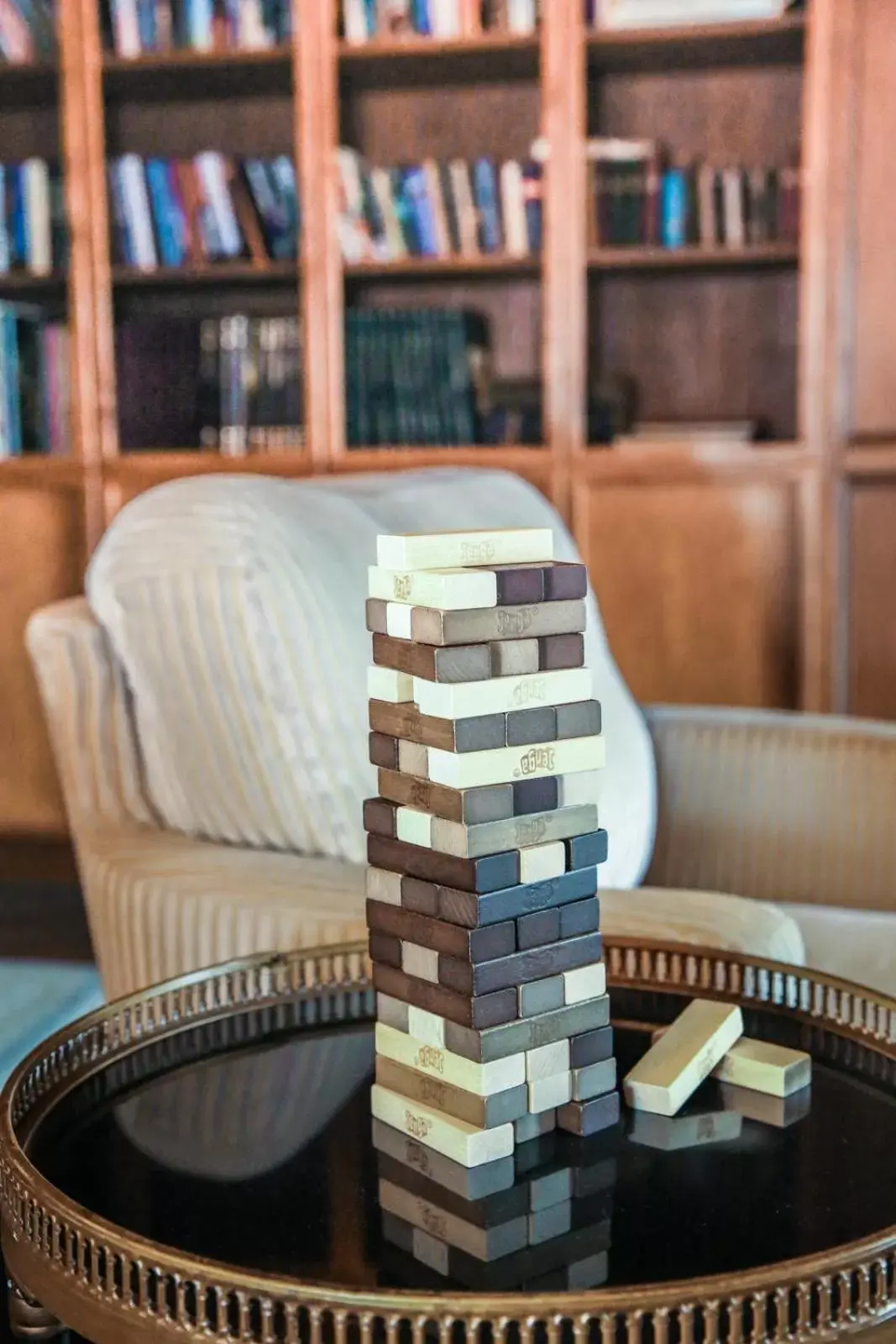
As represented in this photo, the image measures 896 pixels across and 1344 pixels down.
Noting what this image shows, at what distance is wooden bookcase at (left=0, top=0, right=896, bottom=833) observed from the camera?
264cm

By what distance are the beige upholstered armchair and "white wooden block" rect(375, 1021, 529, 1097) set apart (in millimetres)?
302

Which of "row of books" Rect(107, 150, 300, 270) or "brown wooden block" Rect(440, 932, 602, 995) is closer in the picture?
"brown wooden block" Rect(440, 932, 602, 995)

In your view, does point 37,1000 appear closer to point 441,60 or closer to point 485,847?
point 485,847

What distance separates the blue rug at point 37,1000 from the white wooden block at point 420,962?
1.19 meters

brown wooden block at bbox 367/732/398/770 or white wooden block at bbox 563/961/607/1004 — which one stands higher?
brown wooden block at bbox 367/732/398/770

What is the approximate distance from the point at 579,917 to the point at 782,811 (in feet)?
3.19

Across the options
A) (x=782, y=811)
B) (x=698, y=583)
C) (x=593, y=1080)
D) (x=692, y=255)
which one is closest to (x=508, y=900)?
(x=593, y=1080)

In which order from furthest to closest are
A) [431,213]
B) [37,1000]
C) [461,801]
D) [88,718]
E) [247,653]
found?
[431,213]
[37,1000]
[88,718]
[247,653]
[461,801]

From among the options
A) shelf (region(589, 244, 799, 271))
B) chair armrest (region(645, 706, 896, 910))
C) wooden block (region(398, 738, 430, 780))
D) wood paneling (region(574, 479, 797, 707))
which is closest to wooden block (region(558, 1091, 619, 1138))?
wooden block (region(398, 738, 430, 780))

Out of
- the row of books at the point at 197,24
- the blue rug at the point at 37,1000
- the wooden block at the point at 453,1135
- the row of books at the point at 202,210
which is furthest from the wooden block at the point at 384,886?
the row of books at the point at 197,24

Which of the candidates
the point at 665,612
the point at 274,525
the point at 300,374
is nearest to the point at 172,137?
the point at 300,374

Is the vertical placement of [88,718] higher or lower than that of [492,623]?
lower

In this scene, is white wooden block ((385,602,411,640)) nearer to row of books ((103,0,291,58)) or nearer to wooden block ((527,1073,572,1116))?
wooden block ((527,1073,572,1116))

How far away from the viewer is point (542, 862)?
2.63 ft
